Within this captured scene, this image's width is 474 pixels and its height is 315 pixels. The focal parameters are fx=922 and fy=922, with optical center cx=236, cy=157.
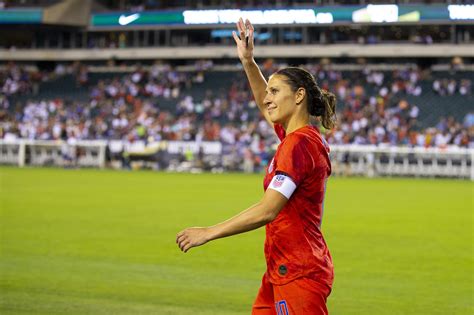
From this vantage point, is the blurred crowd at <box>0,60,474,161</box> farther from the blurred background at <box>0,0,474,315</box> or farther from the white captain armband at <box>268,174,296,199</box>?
the white captain armband at <box>268,174,296,199</box>

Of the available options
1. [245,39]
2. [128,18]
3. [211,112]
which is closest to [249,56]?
[245,39]

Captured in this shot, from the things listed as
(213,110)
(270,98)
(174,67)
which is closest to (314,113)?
(270,98)

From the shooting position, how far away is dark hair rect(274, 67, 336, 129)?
509 centimetres

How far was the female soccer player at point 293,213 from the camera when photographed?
15.5 feet

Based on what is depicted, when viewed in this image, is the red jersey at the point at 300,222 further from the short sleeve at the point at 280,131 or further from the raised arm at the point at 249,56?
the raised arm at the point at 249,56

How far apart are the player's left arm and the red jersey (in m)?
0.17

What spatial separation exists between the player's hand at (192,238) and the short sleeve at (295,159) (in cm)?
51

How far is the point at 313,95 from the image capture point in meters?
5.16

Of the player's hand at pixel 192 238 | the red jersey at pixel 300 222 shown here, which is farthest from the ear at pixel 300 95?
the player's hand at pixel 192 238

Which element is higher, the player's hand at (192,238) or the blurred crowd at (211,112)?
the player's hand at (192,238)

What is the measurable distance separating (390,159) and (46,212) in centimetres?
2656

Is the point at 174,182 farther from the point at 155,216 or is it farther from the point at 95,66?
the point at 95,66

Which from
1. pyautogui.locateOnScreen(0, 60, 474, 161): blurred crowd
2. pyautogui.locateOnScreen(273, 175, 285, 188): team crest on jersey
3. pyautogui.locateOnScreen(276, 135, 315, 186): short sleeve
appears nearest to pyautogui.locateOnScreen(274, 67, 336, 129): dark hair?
pyautogui.locateOnScreen(276, 135, 315, 186): short sleeve

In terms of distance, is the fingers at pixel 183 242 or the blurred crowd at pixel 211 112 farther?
the blurred crowd at pixel 211 112
